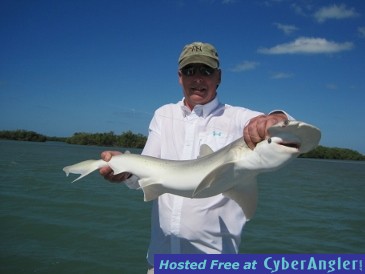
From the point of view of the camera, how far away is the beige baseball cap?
3.73m

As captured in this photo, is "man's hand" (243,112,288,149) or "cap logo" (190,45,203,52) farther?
"cap logo" (190,45,203,52)

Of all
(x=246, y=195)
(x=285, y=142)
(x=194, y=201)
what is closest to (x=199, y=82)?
(x=194, y=201)

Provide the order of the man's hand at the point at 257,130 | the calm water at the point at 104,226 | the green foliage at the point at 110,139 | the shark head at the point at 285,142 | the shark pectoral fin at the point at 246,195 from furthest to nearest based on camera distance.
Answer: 1. the green foliage at the point at 110,139
2. the calm water at the point at 104,226
3. the shark pectoral fin at the point at 246,195
4. the man's hand at the point at 257,130
5. the shark head at the point at 285,142

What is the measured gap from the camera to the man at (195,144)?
3520 millimetres

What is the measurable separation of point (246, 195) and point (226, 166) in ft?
1.58

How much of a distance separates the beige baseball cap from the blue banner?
1983mm

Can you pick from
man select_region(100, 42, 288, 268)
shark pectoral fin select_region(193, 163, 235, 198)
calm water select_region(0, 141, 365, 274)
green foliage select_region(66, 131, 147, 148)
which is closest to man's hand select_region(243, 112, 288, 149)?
shark pectoral fin select_region(193, 163, 235, 198)

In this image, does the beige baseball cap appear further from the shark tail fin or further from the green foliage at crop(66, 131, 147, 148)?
the green foliage at crop(66, 131, 147, 148)

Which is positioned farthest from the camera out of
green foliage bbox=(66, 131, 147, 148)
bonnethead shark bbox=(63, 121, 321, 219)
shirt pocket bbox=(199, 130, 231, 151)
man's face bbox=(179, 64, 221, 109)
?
green foliage bbox=(66, 131, 147, 148)

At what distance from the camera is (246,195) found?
3104 millimetres

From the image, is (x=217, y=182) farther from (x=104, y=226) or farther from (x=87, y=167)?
(x=104, y=226)

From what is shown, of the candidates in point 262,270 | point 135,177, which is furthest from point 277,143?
point 135,177

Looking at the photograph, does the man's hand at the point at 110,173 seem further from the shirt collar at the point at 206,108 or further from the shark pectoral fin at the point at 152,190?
the shirt collar at the point at 206,108

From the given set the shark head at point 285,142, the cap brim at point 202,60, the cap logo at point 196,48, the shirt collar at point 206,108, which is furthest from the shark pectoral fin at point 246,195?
the cap logo at point 196,48
